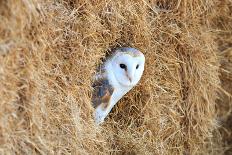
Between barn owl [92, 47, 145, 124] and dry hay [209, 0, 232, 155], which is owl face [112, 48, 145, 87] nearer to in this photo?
barn owl [92, 47, 145, 124]

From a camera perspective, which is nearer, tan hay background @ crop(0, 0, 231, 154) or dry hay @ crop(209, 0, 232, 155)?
tan hay background @ crop(0, 0, 231, 154)

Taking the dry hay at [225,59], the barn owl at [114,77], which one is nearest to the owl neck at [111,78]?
the barn owl at [114,77]

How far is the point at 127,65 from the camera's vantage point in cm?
178

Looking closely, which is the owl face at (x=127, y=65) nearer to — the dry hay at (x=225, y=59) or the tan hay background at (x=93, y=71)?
Answer: the tan hay background at (x=93, y=71)

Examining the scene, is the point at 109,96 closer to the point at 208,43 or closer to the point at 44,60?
the point at 44,60

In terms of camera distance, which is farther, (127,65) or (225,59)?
(225,59)

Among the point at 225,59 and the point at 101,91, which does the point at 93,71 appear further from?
the point at 225,59

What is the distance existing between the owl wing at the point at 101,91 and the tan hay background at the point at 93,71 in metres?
0.04

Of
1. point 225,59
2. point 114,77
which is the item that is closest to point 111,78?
point 114,77

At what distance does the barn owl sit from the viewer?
5.83 ft

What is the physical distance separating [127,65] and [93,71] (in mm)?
115

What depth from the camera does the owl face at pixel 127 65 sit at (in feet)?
5.82

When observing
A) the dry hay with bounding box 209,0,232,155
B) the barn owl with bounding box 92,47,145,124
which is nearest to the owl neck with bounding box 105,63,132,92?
the barn owl with bounding box 92,47,145,124

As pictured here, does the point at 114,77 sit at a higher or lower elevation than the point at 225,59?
higher
